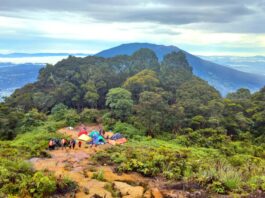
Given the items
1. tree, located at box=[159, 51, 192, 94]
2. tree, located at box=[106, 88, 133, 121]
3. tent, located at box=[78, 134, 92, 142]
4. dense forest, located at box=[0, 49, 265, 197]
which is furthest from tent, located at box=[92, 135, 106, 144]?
tree, located at box=[159, 51, 192, 94]

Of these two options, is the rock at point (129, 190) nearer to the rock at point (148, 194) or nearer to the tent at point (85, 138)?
the rock at point (148, 194)

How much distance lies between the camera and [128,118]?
30.8 meters

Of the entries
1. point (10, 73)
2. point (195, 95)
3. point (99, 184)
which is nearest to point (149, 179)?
point (99, 184)

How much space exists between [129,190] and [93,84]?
3137 cm

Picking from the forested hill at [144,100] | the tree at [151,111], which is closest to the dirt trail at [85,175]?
the tree at [151,111]

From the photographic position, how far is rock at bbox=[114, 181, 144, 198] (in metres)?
9.68

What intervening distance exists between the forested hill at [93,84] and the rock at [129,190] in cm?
2540

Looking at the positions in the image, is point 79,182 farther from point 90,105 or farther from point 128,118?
point 90,105

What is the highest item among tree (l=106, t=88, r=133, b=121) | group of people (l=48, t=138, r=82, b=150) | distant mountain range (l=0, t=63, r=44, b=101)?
tree (l=106, t=88, r=133, b=121)

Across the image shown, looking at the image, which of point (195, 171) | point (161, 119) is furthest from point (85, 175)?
point (161, 119)

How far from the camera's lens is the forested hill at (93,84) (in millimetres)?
39125

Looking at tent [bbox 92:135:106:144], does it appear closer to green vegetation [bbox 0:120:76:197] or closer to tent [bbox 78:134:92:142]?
tent [bbox 78:134:92:142]

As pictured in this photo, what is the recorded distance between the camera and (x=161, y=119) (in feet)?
97.3

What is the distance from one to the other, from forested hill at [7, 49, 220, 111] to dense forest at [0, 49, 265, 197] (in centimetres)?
13
